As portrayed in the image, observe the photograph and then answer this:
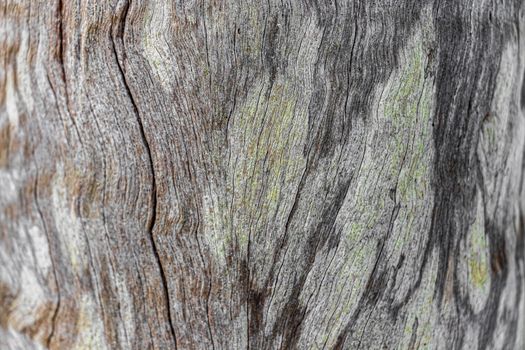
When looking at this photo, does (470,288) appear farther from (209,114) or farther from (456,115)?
(209,114)

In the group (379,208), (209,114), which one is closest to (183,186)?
(209,114)

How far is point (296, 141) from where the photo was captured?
107 centimetres

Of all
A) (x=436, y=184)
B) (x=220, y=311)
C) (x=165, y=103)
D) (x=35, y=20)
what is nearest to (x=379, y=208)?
(x=436, y=184)

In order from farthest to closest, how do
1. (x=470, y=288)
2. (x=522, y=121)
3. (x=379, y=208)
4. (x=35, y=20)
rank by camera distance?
(x=522, y=121), (x=470, y=288), (x=379, y=208), (x=35, y=20)

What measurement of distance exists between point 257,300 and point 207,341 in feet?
0.43

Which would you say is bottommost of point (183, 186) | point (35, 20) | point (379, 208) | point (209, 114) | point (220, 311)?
point (220, 311)

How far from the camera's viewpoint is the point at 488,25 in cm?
120

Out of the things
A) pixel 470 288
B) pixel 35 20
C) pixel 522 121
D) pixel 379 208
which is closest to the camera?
pixel 35 20

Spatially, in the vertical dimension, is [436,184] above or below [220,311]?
above

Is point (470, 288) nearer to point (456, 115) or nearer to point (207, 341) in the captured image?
point (456, 115)

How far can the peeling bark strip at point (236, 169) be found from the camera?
100cm

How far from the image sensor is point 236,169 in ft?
3.44

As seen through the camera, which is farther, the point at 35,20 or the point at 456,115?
the point at 456,115

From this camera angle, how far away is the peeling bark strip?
3.27 ft
